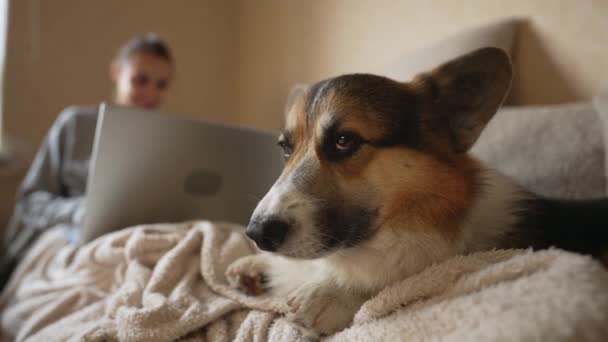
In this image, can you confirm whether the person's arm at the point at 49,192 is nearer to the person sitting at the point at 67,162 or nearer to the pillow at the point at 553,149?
the person sitting at the point at 67,162

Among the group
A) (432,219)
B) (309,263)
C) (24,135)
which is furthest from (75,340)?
(24,135)

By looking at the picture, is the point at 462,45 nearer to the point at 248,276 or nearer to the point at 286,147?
the point at 286,147

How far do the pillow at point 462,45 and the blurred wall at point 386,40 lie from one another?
3.3 inches

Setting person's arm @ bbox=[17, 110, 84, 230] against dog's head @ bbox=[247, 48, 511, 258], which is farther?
person's arm @ bbox=[17, 110, 84, 230]

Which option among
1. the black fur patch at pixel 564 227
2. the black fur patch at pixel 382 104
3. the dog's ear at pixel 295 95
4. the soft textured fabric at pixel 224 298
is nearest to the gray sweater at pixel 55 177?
the soft textured fabric at pixel 224 298

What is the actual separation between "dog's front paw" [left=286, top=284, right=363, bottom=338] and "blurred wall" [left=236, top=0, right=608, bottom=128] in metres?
1.31

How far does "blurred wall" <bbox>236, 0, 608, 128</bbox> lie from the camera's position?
1.53m

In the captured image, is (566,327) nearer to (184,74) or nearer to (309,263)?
(309,263)

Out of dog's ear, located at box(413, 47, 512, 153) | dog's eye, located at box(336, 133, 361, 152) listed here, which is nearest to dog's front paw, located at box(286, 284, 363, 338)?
dog's eye, located at box(336, 133, 361, 152)

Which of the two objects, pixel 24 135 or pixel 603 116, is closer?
pixel 603 116

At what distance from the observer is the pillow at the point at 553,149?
4.07 feet

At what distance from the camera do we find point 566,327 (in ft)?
1.62

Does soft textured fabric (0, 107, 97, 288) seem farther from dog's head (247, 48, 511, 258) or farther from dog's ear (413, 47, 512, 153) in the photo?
dog's ear (413, 47, 512, 153)

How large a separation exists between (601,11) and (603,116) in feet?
1.65
